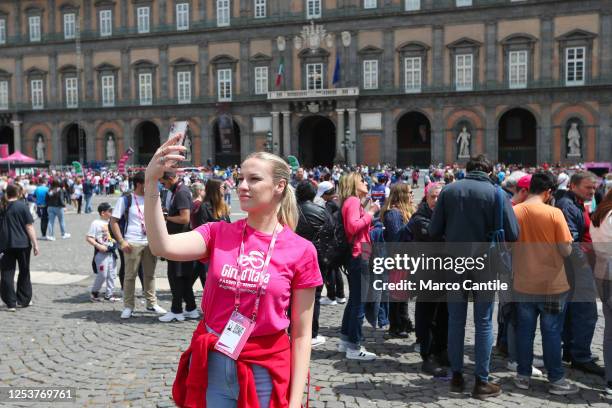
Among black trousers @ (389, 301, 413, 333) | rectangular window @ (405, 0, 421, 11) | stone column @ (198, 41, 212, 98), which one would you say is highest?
rectangular window @ (405, 0, 421, 11)

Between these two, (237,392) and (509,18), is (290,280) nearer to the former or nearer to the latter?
(237,392)

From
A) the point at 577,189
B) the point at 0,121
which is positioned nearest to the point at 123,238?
the point at 577,189

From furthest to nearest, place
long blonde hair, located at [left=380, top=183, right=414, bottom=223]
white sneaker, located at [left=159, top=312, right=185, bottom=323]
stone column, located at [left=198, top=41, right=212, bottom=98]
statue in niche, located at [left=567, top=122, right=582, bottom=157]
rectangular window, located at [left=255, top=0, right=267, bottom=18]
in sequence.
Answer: stone column, located at [left=198, top=41, right=212, bottom=98] < rectangular window, located at [left=255, top=0, right=267, bottom=18] < statue in niche, located at [left=567, top=122, right=582, bottom=157] < white sneaker, located at [left=159, top=312, right=185, bottom=323] < long blonde hair, located at [left=380, top=183, right=414, bottom=223]

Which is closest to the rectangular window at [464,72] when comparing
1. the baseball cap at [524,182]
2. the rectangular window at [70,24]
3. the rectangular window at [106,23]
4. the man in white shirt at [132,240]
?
the rectangular window at [106,23]

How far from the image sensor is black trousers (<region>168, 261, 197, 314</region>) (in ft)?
24.6

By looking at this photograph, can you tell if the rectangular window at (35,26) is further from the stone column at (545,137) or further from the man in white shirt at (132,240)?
the man in white shirt at (132,240)

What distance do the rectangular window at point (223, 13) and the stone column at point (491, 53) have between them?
18.1m

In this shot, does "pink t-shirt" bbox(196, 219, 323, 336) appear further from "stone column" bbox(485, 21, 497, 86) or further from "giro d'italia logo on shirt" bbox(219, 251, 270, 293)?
"stone column" bbox(485, 21, 497, 86)

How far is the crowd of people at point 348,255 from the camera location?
2773 millimetres

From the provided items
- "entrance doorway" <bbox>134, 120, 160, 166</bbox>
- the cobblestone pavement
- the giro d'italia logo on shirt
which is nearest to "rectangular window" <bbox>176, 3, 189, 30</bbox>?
"entrance doorway" <bbox>134, 120, 160, 166</bbox>

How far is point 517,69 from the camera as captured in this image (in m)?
38.3

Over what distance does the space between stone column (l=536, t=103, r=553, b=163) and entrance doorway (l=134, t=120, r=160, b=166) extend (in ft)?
93.0

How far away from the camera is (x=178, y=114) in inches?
1783

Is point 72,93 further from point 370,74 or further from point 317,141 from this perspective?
point 370,74
